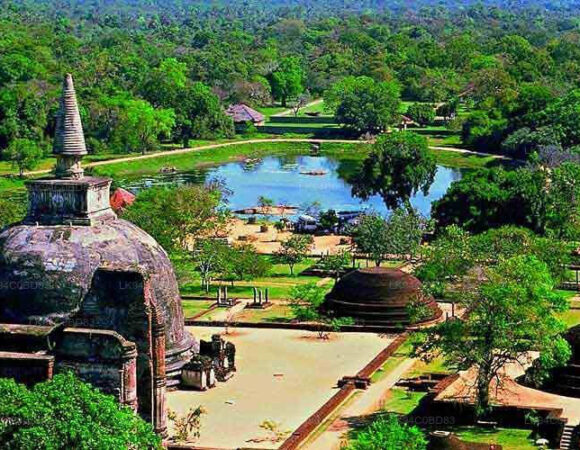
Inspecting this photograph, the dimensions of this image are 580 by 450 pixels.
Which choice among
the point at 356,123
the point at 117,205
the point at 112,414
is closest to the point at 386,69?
the point at 356,123

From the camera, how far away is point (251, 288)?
69938 mm

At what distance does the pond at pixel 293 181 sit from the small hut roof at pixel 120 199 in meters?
13.7

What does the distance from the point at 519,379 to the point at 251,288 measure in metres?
21.9

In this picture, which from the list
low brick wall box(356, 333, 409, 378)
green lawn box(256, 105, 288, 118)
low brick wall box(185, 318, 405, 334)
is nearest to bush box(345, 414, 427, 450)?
low brick wall box(356, 333, 409, 378)

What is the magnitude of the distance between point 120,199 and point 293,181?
33.9m

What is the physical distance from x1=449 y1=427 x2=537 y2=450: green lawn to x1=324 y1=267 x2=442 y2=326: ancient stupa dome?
14.9 metres

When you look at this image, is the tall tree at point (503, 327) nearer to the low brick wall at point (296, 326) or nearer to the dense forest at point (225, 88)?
the low brick wall at point (296, 326)

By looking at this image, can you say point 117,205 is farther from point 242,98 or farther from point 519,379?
point 242,98

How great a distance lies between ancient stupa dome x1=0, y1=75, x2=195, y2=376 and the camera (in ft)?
157

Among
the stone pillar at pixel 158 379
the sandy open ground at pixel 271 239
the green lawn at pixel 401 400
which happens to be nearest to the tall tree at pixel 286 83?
the sandy open ground at pixel 271 239

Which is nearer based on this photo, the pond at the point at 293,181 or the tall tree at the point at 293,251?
the tall tree at the point at 293,251

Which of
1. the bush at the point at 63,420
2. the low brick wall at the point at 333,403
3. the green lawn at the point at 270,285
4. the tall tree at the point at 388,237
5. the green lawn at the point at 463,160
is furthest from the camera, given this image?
the green lawn at the point at 463,160

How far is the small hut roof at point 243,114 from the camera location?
153 metres

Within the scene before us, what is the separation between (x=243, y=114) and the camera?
154625 millimetres
